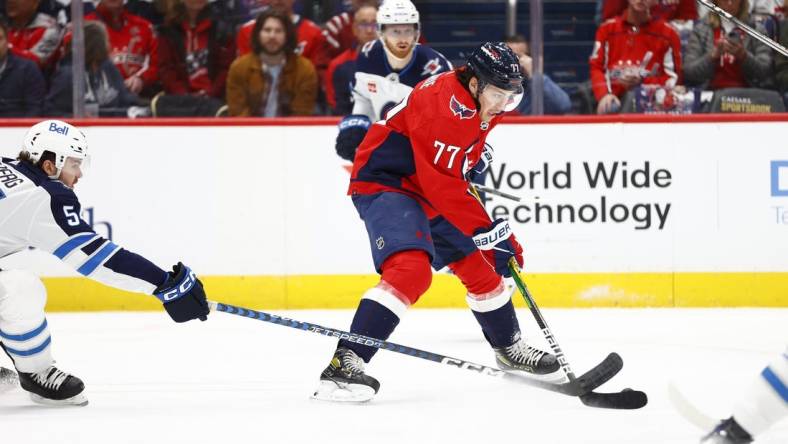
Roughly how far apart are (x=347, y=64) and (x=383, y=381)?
230 centimetres

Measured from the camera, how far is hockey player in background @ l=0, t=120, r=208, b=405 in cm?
339

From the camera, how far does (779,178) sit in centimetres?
577

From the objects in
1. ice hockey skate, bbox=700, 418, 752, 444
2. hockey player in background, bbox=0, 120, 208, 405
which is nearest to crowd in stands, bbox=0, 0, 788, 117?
hockey player in background, bbox=0, 120, 208, 405

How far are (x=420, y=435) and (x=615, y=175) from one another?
114 inches

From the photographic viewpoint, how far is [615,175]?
5816 mm

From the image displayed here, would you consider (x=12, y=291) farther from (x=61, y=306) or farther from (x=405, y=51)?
(x=61, y=306)

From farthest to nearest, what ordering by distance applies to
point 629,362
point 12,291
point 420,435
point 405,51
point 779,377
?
point 405,51 → point 629,362 → point 12,291 → point 420,435 → point 779,377

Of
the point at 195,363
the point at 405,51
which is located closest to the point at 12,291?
the point at 195,363

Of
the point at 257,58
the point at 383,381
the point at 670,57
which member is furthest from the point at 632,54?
the point at 383,381

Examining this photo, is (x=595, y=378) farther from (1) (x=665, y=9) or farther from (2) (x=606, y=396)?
(1) (x=665, y=9)

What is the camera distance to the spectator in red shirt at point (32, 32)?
5.96 metres

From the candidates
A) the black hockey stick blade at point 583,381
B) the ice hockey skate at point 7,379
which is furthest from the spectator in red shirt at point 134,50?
the black hockey stick blade at point 583,381

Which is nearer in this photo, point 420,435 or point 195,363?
point 420,435

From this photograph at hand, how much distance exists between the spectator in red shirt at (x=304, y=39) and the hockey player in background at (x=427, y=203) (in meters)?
2.19
